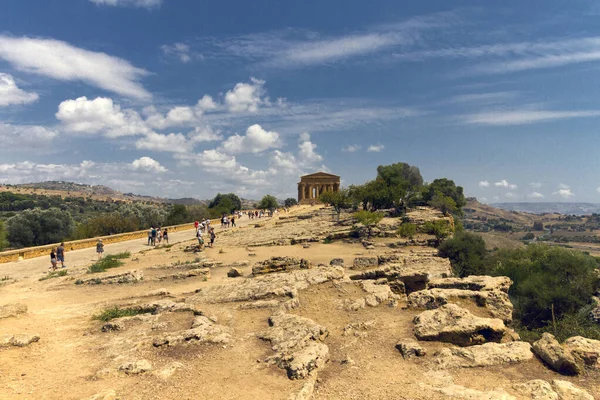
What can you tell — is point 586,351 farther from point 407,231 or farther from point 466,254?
point 407,231

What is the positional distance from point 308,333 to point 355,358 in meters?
1.13

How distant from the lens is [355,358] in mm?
6672

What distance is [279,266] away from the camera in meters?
14.0

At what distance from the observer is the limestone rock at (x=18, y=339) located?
7.28m

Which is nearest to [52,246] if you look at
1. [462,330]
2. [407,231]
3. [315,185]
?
[407,231]

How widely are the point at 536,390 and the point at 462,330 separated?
1963 mm

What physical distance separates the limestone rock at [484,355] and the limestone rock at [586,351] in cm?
70

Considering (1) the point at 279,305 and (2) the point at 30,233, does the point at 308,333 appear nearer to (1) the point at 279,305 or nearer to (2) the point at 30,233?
(1) the point at 279,305

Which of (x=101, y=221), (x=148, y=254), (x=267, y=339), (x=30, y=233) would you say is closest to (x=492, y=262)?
(x=267, y=339)

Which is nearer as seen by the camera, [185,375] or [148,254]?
[185,375]

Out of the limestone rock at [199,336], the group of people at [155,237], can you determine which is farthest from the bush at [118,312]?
the group of people at [155,237]

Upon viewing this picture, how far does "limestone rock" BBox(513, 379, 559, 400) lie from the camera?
16.4ft

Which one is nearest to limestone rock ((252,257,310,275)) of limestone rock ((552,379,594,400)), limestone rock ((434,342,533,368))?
limestone rock ((434,342,533,368))

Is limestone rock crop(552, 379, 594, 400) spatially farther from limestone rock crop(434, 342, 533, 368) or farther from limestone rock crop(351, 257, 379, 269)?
limestone rock crop(351, 257, 379, 269)
